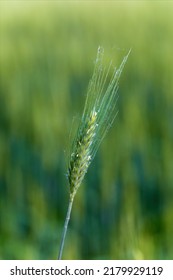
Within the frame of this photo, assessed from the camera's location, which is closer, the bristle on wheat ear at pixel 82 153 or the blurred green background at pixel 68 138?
the bristle on wheat ear at pixel 82 153

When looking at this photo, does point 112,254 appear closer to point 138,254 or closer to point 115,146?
point 115,146

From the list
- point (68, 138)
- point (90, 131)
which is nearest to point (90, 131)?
point (90, 131)

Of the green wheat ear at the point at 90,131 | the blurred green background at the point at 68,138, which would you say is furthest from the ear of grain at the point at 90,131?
the blurred green background at the point at 68,138

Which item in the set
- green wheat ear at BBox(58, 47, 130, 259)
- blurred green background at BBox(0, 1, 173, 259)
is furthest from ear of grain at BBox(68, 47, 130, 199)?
blurred green background at BBox(0, 1, 173, 259)

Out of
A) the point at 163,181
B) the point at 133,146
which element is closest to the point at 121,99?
the point at 133,146

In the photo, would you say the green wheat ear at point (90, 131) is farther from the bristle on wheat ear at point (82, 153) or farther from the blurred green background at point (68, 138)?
the blurred green background at point (68, 138)
